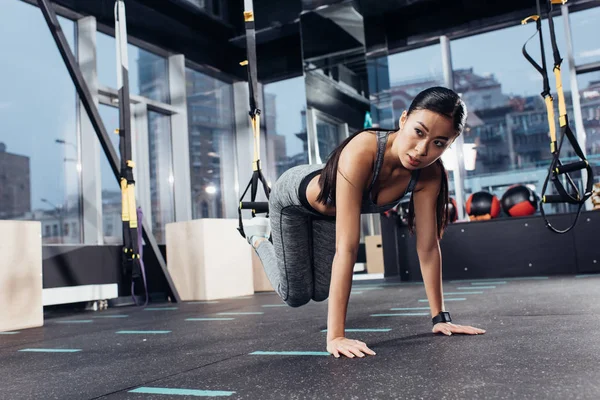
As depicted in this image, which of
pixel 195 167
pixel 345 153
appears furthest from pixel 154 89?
pixel 345 153

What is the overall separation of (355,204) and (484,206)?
14.9 feet

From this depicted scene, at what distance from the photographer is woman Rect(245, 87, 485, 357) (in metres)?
1.71

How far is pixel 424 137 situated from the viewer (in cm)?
169

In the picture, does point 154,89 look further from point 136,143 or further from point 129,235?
point 129,235

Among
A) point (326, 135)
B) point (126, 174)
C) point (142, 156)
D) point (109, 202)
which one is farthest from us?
point (326, 135)

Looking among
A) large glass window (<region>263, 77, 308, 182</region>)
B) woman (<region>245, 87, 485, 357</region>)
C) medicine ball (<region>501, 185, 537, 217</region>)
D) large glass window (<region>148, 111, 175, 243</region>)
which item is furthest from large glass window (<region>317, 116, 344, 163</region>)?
woman (<region>245, 87, 485, 357</region>)

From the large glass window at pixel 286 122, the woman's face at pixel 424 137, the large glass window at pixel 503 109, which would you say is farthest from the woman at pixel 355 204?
the large glass window at pixel 286 122

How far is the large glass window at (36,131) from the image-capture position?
4918mm

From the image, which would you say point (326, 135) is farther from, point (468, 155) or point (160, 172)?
point (160, 172)

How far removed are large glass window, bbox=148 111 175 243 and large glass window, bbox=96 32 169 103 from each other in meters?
0.28

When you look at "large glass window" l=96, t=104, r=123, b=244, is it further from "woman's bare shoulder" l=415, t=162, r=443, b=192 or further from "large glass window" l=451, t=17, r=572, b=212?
"woman's bare shoulder" l=415, t=162, r=443, b=192

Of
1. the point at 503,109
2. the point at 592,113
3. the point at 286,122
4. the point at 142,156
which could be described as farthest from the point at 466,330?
the point at 286,122

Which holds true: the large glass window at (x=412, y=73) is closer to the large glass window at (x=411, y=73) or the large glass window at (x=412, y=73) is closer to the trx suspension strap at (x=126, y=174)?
the large glass window at (x=411, y=73)

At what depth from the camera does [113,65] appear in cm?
598
